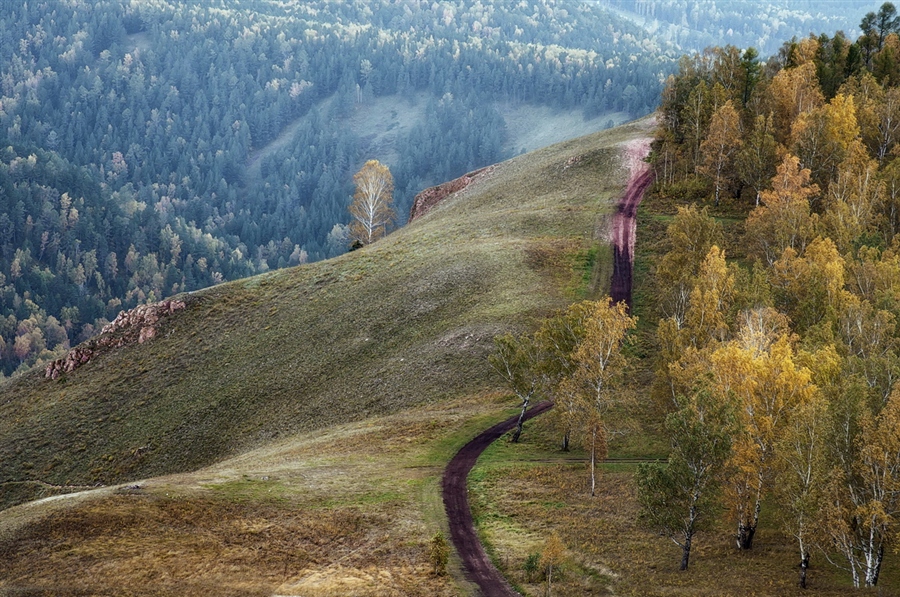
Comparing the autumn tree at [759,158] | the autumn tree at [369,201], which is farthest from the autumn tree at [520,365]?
the autumn tree at [369,201]

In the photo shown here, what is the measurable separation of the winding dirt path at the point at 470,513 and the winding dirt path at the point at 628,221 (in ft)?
72.0

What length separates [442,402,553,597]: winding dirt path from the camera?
130 feet

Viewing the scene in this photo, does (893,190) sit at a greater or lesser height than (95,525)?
greater

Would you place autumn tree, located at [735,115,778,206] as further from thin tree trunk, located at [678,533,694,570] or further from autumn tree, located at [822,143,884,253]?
thin tree trunk, located at [678,533,694,570]

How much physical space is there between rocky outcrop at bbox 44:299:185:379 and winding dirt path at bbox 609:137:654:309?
5272 cm

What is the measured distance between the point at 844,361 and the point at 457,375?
3397cm

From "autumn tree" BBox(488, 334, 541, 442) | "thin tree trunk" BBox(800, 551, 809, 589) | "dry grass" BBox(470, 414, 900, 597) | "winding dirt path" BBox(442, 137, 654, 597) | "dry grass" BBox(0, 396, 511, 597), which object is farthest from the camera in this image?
"autumn tree" BBox(488, 334, 541, 442)

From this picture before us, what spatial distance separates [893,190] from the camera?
8819 cm

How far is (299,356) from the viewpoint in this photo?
8388 cm

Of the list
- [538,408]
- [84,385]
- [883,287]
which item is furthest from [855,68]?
[84,385]

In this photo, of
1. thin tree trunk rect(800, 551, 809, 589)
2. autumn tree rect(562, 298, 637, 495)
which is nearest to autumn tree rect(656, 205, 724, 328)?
autumn tree rect(562, 298, 637, 495)

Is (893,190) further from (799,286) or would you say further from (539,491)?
(539,491)

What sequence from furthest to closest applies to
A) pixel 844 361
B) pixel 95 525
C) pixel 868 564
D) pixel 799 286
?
pixel 799 286 < pixel 844 361 < pixel 95 525 < pixel 868 564

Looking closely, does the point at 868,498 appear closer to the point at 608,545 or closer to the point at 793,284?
the point at 608,545
